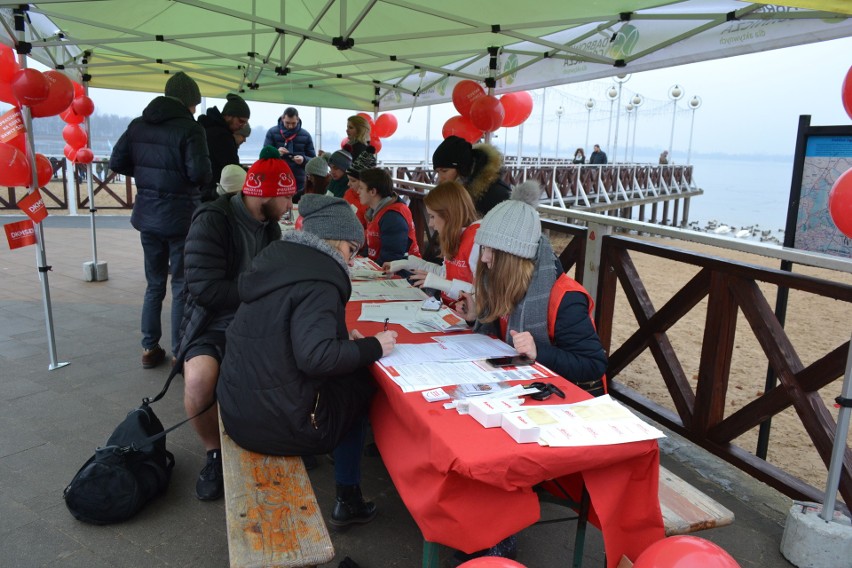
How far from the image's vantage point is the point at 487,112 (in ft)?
18.1

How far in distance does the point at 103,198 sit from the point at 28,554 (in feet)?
46.6

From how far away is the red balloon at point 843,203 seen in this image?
1.91 m

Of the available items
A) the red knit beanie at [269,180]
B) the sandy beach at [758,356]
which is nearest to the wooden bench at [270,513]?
the red knit beanie at [269,180]

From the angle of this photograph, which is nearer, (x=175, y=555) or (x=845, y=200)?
(x=845, y=200)

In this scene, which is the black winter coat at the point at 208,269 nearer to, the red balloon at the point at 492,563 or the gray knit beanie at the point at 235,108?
the red balloon at the point at 492,563

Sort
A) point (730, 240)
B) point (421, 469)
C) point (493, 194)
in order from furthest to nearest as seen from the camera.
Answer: point (493, 194)
point (730, 240)
point (421, 469)

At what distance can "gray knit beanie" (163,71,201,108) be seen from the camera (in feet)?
14.1

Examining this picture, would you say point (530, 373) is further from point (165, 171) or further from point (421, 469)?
point (165, 171)

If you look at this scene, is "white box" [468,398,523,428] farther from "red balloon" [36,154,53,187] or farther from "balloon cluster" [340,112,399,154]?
"balloon cluster" [340,112,399,154]

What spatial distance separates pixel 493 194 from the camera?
12.4 ft

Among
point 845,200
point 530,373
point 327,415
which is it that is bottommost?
point 327,415

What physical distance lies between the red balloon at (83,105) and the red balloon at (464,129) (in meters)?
4.01

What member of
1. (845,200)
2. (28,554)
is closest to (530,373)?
(845,200)

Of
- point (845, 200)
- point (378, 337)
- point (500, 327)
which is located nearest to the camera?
point (845, 200)
